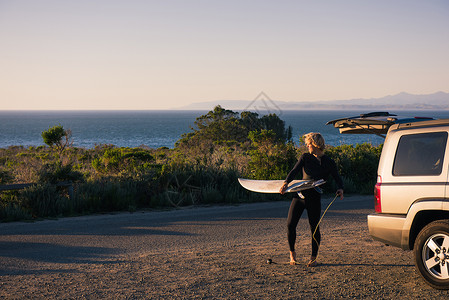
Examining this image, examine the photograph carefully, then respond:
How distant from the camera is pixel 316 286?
19.4 feet

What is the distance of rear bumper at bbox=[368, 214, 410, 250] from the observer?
5.89 m

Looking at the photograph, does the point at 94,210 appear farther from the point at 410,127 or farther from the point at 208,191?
the point at 410,127

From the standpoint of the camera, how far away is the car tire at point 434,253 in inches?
217

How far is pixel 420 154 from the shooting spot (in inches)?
234

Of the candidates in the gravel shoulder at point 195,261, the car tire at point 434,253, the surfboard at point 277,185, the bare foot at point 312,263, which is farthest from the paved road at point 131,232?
the car tire at point 434,253

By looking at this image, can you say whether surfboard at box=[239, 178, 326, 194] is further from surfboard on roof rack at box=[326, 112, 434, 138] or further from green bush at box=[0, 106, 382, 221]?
green bush at box=[0, 106, 382, 221]

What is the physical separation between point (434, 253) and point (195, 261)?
11.2ft

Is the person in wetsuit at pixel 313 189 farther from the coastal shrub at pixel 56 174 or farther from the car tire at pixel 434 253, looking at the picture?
the coastal shrub at pixel 56 174

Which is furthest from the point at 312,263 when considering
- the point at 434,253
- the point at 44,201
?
the point at 44,201

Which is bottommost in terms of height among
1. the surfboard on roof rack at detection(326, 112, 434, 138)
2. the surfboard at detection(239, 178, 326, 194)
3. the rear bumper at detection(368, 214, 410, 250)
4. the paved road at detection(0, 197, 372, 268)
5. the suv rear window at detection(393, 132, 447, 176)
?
the paved road at detection(0, 197, 372, 268)

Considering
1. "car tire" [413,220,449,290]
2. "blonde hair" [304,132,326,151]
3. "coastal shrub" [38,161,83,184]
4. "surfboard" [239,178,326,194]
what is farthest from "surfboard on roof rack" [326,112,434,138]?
→ "coastal shrub" [38,161,83,184]

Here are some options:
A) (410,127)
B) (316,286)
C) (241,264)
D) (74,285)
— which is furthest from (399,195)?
(74,285)

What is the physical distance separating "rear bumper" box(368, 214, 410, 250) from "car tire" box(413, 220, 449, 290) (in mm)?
178

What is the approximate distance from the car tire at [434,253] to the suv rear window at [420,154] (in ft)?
2.26
